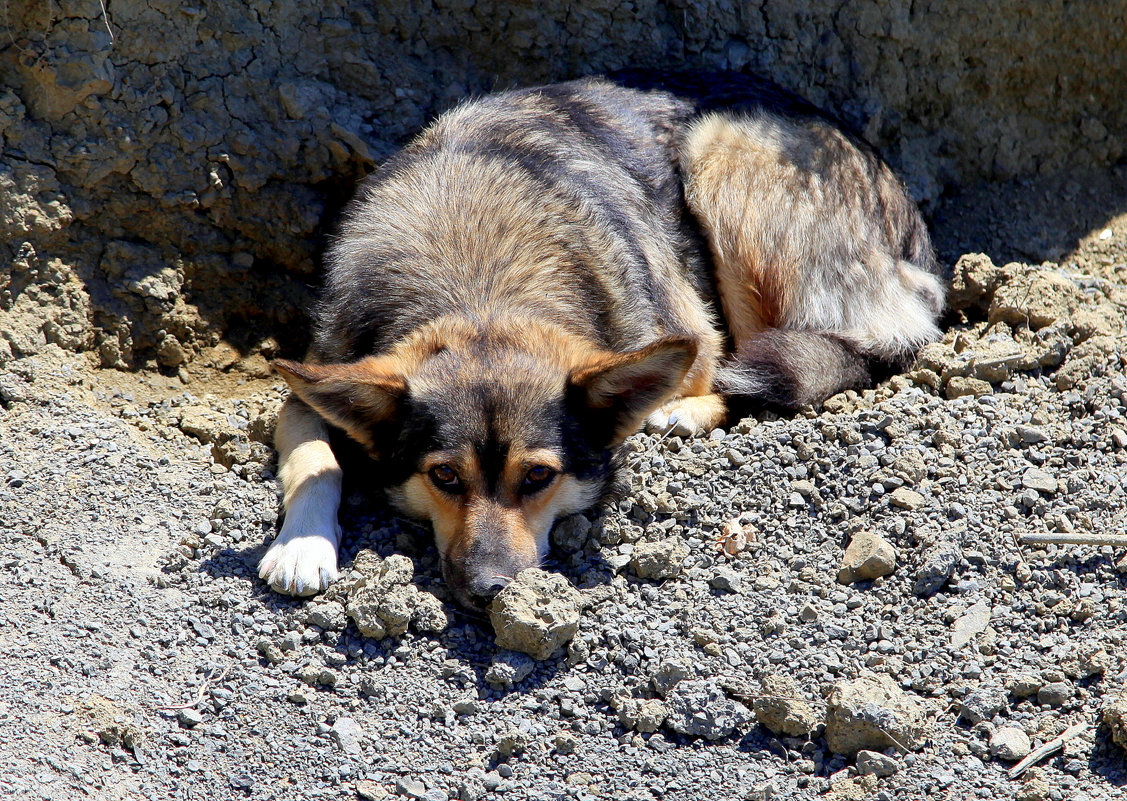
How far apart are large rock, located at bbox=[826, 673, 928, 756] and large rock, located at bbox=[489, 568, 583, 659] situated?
0.94 m

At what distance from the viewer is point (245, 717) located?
3.43 metres

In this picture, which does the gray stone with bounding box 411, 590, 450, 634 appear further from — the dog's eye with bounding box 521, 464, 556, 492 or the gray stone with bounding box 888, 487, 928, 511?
the gray stone with bounding box 888, 487, 928, 511

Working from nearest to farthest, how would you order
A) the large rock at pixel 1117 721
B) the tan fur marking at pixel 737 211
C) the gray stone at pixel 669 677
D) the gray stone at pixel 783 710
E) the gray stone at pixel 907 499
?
the large rock at pixel 1117 721 < the gray stone at pixel 783 710 < the gray stone at pixel 669 677 < the gray stone at pixel 907 499 < the tan fur marking at pixel 737 211

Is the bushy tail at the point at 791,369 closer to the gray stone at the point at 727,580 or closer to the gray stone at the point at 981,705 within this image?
the gray stone at the point at 727,580

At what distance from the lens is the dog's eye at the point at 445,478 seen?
156 inches

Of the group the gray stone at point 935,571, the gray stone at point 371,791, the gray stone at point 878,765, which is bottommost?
the gray stone at point 371,791

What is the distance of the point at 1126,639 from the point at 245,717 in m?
3.02

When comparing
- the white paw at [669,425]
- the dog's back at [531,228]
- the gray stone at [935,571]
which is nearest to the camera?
the gray stone at [935,571]

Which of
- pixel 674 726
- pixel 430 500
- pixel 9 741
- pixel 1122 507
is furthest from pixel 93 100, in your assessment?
pixel 1122 507

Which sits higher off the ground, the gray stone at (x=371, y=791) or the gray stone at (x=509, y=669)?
the gray stone at (x=509, y=669)

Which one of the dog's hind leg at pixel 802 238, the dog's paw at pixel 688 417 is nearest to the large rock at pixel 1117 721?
the dog's paw at pixel 688 417

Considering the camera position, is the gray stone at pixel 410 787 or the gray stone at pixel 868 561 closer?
the gray stone at pixel 410 787

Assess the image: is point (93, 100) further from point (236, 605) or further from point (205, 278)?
point (236, 605)

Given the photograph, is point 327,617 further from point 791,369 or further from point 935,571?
point 791,369
